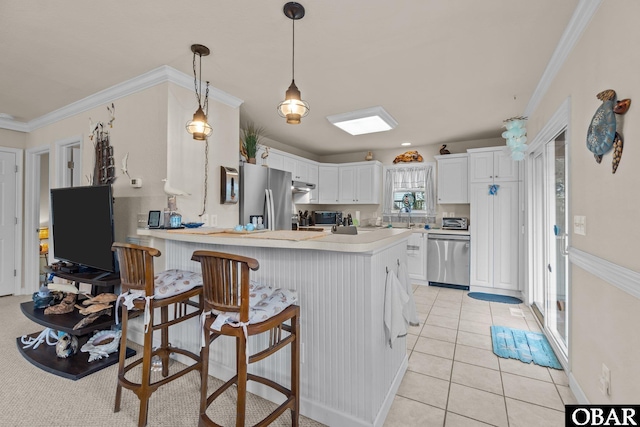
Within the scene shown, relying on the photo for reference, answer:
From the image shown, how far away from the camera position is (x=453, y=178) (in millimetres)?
5098

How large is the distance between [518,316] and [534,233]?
1022mm

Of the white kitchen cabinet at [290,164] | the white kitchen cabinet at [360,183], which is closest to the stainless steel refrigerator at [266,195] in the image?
the white kitchen cabinet at [290,164]

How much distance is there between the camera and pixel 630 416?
1.36m

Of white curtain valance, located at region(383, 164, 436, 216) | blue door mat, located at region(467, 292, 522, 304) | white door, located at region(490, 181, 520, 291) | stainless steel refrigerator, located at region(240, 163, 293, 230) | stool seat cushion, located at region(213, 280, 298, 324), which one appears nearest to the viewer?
stool seat cushion, located at region(213, 280, 298, 324)

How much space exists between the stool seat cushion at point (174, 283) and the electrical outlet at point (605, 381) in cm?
241

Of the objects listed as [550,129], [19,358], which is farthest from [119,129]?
[550,129]

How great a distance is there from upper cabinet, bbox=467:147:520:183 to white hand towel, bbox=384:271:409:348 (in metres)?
3.62

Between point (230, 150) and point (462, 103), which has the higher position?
point (462, 103)

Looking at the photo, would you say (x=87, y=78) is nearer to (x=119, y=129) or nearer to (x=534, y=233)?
(x=119, y=129)

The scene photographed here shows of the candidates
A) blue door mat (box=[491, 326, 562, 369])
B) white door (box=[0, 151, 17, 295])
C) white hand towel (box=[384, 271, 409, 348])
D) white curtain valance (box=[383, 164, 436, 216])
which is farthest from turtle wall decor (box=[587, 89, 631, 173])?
white door (box=[0, 151, 17, 295])

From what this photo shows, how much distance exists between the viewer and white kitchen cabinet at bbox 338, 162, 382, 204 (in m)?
5.89

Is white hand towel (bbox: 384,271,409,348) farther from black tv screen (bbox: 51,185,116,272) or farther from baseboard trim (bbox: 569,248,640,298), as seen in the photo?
black tv screen (bbox: 51,185,116,272)

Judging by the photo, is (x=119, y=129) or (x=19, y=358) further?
(x=119, y=129)

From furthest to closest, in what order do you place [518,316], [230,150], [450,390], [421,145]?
1. [421,145]
2. [518,316]
3. [230,150]
4. [450,390]
